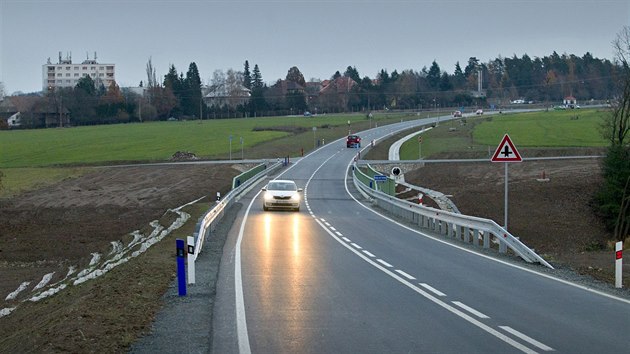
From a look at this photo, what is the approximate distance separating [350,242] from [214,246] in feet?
13.2

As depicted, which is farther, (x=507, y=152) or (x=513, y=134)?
(x=513, y=134)

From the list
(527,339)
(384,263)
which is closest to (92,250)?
(384,263)

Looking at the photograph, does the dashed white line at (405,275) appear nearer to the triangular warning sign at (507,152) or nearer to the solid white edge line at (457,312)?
the solid white edge line at (457,312)

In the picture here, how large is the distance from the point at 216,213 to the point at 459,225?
8.97 meters

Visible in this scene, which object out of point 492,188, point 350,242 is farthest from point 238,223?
point 492,188

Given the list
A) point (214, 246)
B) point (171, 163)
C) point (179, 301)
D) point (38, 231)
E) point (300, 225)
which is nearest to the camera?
point (179, 301)

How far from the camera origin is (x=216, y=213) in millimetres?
28328

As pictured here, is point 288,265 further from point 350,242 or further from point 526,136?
point 526,136

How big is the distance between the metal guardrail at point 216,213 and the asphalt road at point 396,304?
0.88 meters

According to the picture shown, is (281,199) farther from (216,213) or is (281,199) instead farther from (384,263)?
(384,263)

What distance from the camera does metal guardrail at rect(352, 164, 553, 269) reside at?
18.9 meters

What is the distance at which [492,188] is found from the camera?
55.1 m

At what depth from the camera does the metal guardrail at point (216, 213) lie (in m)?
19.3

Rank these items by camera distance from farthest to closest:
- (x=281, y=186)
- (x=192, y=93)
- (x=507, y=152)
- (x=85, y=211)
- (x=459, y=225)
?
(x=192, y=93) < (x=85, y=211) < (x=281, y=186) < (x=459, y=225) < (x=507, y=152)
